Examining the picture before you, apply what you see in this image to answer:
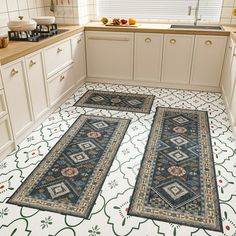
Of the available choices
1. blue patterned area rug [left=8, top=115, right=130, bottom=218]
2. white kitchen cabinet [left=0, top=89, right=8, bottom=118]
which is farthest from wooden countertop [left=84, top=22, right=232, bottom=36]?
white kitchen cabinet [left=0, top=89, right=8, bottom=118]

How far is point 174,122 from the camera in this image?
2.69 m

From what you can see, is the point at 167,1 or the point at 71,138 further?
the point at 167,1

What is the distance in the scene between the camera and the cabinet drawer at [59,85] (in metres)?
2.77

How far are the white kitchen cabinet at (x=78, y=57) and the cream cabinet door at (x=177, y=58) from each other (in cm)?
106

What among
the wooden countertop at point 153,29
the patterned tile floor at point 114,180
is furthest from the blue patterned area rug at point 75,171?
the wooden countertop at point 153,29

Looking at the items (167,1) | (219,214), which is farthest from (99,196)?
(167,1)

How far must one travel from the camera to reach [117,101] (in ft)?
10.3

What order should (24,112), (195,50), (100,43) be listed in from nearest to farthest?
1. (24,112)
2. (195,50)
3. (100,43)

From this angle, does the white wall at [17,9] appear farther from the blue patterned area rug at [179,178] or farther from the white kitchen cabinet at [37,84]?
the blue patterned area rug at [179,178]

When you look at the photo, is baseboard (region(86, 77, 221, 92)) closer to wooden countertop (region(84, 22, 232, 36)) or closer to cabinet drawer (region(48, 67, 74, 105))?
cabinet drawer (region(48, 67, 74, 105))

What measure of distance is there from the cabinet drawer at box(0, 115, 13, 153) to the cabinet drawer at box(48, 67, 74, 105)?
720 mm

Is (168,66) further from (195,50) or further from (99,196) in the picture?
(99,196)

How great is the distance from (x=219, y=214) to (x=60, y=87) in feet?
6.79

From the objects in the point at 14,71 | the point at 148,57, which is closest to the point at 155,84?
the point at 148,57
